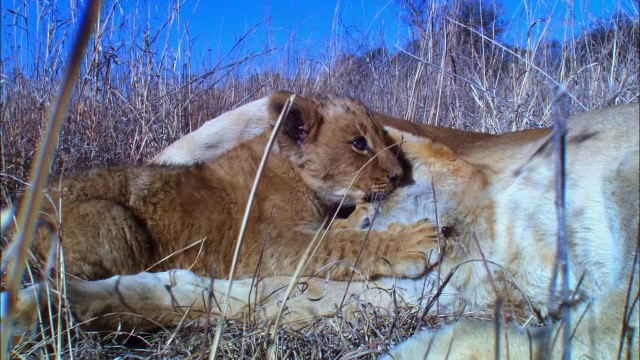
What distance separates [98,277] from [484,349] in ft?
3.57

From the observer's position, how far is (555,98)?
624 millimetres

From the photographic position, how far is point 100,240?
1.78 metres

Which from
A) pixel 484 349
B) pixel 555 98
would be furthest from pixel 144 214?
pixel 555 98

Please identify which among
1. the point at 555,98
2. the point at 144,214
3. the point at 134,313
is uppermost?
the point at 555,98

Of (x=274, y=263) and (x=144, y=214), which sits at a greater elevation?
(x=144, y=214)

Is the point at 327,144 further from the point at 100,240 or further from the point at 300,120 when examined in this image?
the point at 100,240

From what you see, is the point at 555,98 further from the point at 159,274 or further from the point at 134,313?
the point at 159,274

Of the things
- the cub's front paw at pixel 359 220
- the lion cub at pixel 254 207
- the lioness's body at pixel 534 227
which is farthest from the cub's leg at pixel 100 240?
the lioness's body at pixel 534 227

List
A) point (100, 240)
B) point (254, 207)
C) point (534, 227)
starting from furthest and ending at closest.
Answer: point (254, 207)
point (100, 240)
point (534, 227)

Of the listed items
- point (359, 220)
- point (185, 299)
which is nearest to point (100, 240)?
point (185, 299)

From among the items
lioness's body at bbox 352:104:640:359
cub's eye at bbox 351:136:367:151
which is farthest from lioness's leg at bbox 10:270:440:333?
cub's eye at bbox 351:136:367:151

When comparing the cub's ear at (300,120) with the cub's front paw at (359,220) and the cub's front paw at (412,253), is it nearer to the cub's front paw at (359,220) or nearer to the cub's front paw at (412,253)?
the cub's front paw at (359,220)

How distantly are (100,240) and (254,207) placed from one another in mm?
528

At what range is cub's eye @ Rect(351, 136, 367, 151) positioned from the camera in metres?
2.38
